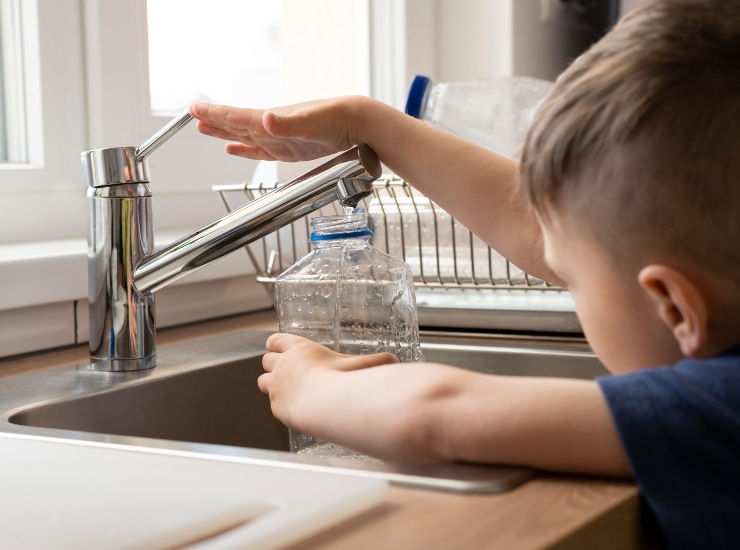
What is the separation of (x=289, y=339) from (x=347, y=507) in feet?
0.95

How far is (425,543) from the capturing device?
447 mm

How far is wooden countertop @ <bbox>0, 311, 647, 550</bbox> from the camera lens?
0.45 meters

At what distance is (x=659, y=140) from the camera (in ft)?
1.88

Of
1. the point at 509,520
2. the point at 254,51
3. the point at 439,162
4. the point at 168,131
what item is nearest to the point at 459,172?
the point at 439,162

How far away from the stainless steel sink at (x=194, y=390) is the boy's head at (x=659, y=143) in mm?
333

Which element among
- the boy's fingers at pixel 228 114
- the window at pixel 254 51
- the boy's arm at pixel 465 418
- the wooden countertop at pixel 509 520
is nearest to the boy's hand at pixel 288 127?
the boy's fingers at pixel 228 114

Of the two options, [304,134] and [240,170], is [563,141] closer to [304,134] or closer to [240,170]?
[304,134]

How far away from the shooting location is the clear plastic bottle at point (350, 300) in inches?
38.2

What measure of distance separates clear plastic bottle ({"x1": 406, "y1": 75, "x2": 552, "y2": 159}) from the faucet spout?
42cm

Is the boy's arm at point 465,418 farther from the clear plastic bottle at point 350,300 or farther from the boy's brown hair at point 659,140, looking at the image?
the clear plastic bottle at point 350,300

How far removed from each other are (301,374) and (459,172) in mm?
308

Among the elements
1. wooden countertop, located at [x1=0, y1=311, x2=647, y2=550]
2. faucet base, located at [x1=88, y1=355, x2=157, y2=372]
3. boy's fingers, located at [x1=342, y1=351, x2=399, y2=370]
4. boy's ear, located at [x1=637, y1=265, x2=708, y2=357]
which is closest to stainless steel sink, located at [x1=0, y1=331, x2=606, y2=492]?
faucet base, located at [x1=88, y1=355, x2=157, y2=372]

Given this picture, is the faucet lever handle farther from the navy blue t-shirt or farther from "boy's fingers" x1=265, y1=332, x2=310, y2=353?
the navy blue t-shirt

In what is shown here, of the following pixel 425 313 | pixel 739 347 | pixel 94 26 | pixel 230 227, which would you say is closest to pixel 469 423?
pixel 739 347
